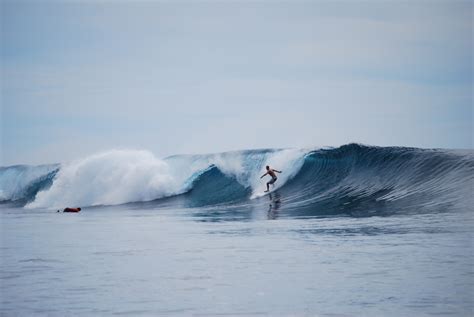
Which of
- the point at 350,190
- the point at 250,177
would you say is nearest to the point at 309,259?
the point at 350,190

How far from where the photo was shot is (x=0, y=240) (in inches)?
524

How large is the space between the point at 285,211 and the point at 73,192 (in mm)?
13615

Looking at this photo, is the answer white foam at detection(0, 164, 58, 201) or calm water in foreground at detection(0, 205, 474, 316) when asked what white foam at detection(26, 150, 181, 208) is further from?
calm water in foreground at detection(0, 205, 474, 316)

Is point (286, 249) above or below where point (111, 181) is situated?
below

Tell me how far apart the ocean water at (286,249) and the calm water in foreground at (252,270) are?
0.02 m

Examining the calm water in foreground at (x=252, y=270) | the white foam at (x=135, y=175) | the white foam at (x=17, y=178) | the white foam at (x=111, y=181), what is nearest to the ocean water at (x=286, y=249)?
the calm water in foreground at (x=252, y=270)

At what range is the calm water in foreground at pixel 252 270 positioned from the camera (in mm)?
6840

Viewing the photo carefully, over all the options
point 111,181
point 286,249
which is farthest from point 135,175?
point 286,249

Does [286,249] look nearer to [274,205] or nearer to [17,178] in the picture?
[274,205]

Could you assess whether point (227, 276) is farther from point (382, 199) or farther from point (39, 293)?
point (382, 199)

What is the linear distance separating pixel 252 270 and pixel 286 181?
15.4 metres

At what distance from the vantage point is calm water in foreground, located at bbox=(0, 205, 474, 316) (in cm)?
684

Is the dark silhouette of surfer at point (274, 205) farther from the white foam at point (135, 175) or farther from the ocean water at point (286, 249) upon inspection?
the white foam at point (135, 175)

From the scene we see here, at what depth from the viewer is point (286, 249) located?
34.3ft
